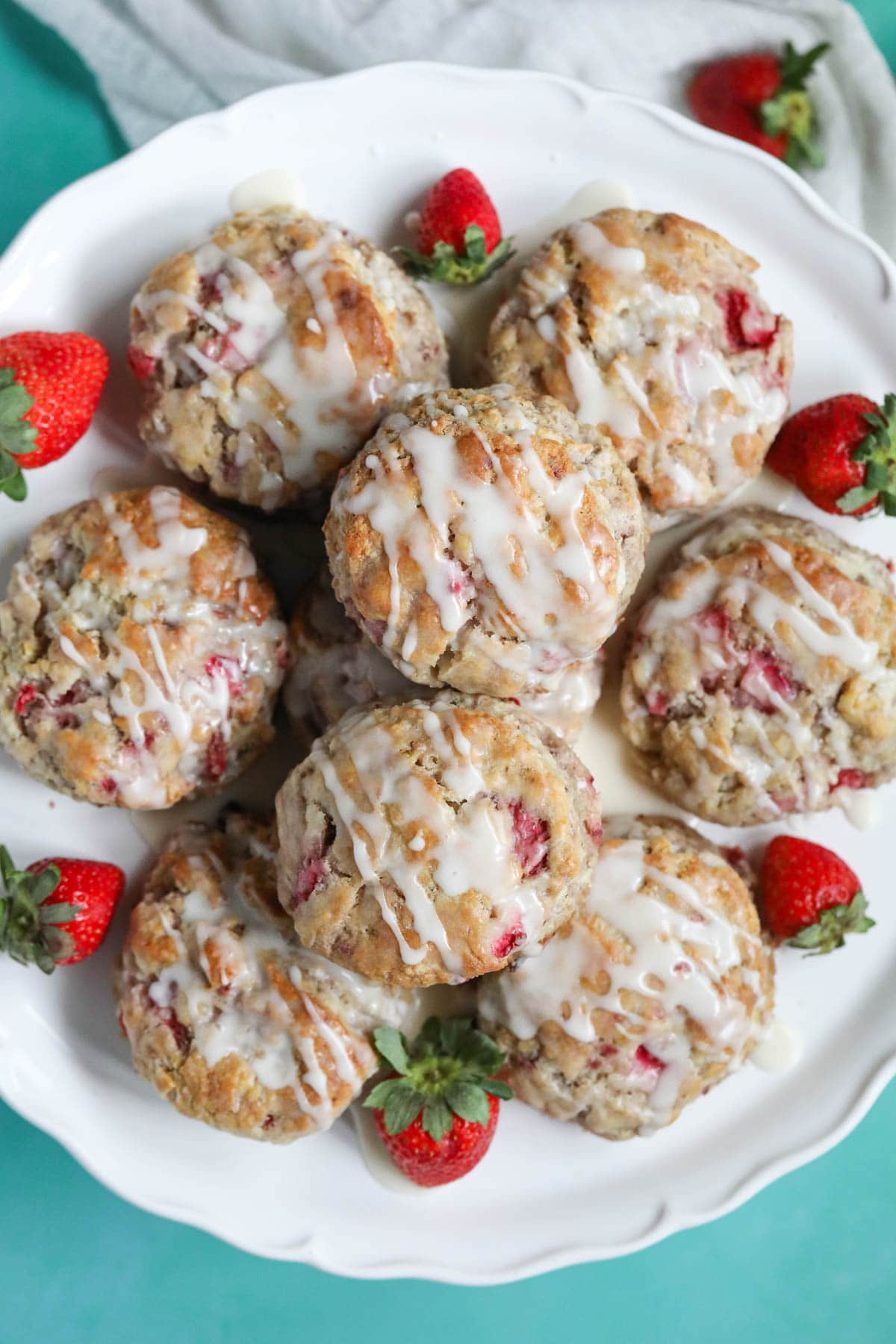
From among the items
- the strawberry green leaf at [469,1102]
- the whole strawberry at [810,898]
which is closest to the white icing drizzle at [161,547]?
the strawberry green leaf at [469,1102]

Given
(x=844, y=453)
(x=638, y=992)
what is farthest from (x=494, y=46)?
(x=638, y=992)

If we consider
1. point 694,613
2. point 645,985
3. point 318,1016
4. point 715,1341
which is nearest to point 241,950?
point 318,1016

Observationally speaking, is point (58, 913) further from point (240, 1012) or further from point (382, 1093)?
point (382, 1093)

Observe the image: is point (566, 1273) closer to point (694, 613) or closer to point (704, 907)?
point (704, 907)

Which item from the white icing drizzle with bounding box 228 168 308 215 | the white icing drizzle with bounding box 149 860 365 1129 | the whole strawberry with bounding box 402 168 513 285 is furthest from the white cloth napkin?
the white icing drizzle with bounding box 149 860 365 1129

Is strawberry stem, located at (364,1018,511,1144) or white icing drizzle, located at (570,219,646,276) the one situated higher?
white icing drizzle, located at (570,219,646,276)

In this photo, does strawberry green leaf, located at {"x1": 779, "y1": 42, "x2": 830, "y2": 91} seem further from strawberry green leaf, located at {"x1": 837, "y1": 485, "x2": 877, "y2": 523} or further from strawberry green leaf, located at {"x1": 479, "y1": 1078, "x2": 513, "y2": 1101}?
strawberry green leaf, located at {"x1": 479, "y1": 1078, "x2": 513, "y2": 1101}
